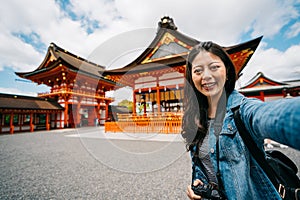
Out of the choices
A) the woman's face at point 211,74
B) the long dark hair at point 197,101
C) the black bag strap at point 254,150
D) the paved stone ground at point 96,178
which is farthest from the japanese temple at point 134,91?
the black bag strap at point 254,150

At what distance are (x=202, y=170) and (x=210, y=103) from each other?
0.40m

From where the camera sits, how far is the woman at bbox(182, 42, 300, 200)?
0.38 m

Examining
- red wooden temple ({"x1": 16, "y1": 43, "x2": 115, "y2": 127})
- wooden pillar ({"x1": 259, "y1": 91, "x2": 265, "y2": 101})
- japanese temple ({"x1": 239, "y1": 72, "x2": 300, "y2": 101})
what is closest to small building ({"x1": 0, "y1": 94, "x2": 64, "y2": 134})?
red wooden temple ({"x1": 16, "y1": 43, "x2": 115, "y2": 127})

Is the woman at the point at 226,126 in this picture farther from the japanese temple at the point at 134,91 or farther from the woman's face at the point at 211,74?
the japanese temple at the point at 134,91

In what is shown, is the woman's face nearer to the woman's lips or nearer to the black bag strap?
the woman's lips

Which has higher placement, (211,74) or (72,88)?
(72,88)

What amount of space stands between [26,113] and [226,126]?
14354mm

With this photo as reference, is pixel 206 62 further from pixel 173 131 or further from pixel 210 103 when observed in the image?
pixel 173 131

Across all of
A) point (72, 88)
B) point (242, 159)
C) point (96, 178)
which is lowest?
point (96, 178)

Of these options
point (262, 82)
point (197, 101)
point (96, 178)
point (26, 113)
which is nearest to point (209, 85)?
point (197, 101)

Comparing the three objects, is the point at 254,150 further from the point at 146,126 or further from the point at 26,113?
the point at 26,113

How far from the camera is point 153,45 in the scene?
893cm

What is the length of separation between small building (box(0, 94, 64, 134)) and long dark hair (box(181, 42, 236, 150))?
12.9 m

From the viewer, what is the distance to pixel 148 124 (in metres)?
7.49
